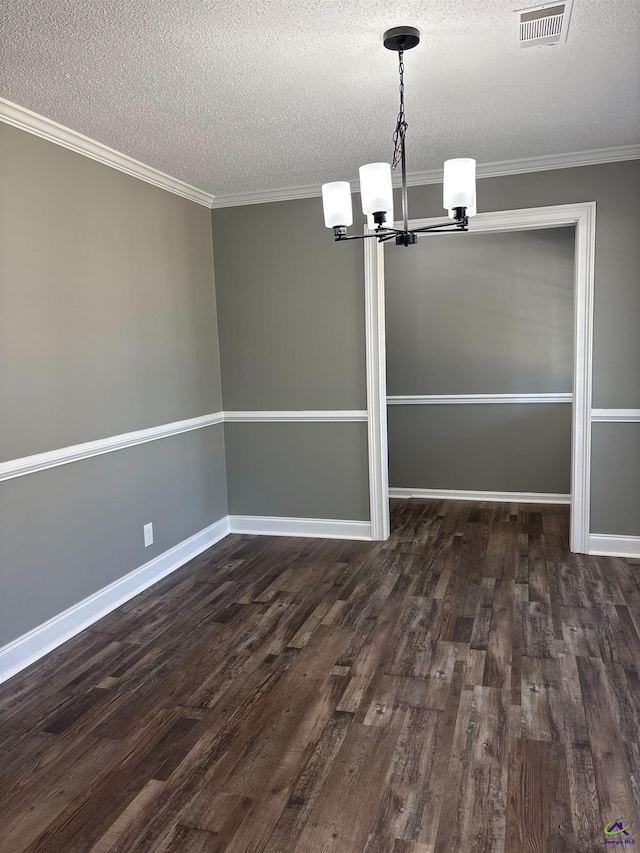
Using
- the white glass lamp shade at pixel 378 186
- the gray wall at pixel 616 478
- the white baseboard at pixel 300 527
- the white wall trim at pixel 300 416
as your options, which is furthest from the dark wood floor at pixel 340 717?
the white glass lamp shade at pixel 378 186

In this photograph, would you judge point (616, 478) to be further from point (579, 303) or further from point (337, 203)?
point (337, 203)

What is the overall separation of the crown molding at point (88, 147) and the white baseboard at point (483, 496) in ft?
10.2

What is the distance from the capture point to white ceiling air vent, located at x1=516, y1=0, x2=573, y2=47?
2179mm

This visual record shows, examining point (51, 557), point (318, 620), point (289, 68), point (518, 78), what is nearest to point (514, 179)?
point (518, 78)

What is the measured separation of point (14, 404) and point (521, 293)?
4038mm

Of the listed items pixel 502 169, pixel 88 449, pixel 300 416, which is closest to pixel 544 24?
pixel 502 169

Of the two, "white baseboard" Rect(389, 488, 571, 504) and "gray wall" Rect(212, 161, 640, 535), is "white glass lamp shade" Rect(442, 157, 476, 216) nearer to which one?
"gray wall" Rect(212, 161, 640, 535)

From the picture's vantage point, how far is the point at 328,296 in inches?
176

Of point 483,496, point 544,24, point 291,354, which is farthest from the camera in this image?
point 483,496

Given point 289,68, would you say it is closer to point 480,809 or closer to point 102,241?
point 102,241

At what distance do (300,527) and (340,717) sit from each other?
2.37 metres

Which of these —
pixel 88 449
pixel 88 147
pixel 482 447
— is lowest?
pixel 482 447

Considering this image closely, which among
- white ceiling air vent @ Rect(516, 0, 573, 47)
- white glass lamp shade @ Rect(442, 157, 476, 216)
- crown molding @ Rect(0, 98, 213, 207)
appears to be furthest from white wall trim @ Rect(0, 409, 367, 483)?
white ceiling air vent @ Rect(516, 0, 573, 47)
